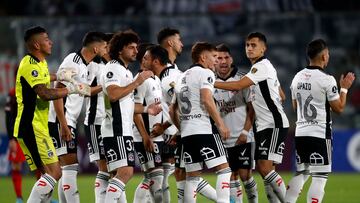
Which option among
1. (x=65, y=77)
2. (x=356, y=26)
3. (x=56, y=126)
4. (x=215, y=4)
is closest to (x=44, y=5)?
(x=215, y=4)

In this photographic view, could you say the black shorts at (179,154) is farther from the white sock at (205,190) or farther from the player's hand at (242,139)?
the player's hand at (242,139)

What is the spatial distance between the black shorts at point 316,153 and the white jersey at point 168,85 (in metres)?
1.87

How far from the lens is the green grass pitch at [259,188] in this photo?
16.8 m

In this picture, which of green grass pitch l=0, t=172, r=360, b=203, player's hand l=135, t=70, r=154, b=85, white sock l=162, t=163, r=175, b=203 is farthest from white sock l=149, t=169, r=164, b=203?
green grass pitch l=0, t=172, r=360, b=203

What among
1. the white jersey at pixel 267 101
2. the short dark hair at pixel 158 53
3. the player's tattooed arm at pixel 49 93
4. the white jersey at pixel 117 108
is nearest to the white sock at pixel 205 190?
the white jersey at pixel 267 101

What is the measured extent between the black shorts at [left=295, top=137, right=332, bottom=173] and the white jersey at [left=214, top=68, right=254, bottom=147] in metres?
1.10

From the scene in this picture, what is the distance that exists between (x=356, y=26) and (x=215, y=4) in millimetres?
3547

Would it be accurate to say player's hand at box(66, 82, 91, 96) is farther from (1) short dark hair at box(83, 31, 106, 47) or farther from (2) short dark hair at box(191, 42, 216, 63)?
(1) short dark hair at box(83, 31, 106, 47)

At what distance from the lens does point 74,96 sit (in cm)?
1395

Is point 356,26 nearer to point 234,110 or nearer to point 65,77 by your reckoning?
point 234,110

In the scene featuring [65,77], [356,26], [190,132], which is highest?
[356,26]

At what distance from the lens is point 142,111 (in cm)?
1260

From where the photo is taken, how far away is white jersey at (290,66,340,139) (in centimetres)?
1266

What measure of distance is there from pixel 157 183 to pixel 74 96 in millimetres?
1775
